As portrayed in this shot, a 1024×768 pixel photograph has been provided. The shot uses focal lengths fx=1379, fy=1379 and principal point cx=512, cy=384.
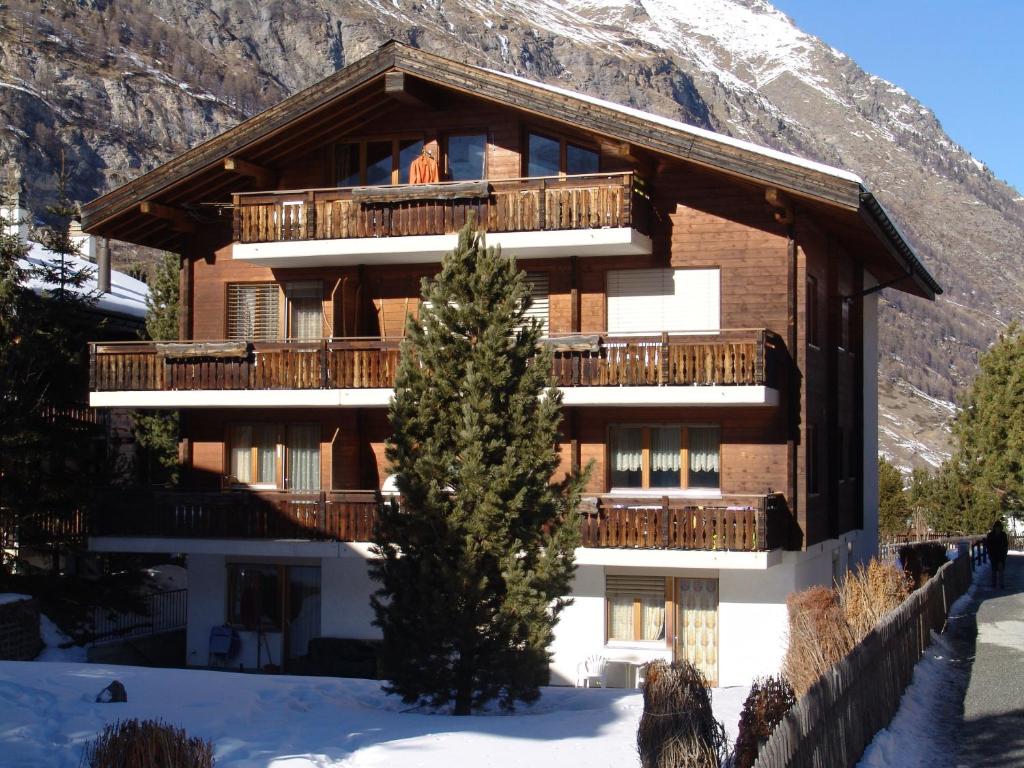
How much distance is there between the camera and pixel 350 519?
23094mm

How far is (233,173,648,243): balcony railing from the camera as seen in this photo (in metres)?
22.6

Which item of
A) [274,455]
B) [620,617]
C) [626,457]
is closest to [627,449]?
[626,457]

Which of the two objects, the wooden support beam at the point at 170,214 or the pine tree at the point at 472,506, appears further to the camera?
the wooden support beam at the point at 170,214

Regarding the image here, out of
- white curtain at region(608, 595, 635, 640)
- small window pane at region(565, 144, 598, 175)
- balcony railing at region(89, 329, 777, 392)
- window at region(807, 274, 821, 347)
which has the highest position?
small window pane at region(565, 144, 598, 175)

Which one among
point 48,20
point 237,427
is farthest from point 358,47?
point 237,427

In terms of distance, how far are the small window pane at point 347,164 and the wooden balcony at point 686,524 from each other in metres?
7.80

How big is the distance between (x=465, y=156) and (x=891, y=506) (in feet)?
109

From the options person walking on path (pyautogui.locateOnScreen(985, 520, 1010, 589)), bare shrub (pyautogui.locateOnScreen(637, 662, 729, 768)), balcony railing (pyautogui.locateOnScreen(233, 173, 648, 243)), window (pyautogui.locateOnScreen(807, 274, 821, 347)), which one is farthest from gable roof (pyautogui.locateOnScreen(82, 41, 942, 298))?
bare shrub (pyautogui.locateOnScreen(637, 662, 729, 768))

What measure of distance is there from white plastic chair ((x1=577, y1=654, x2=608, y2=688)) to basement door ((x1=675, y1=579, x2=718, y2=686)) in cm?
125

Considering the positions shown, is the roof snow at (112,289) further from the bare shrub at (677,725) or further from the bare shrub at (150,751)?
the bare shrub at (677,725)

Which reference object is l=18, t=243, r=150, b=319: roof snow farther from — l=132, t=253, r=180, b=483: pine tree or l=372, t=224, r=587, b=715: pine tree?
l=372, t=224, r=587, b=715: pine tree

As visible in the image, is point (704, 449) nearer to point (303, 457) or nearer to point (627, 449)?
point (627, 449)

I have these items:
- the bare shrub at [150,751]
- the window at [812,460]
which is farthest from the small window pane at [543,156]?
the bare shrub at [150,751]

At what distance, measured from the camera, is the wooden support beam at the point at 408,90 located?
23828 mm
